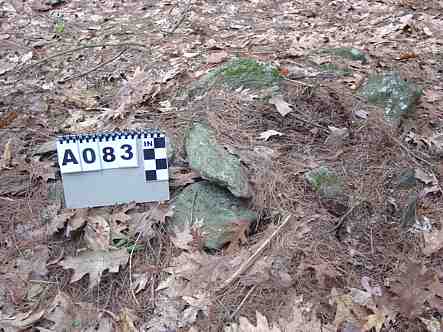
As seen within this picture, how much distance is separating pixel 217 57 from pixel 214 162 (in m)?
1.62

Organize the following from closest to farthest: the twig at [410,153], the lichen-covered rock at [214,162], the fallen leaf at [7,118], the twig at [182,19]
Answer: the lichen-covered rock at [214,162] → the twig at [410,153] → the fallen leaf at [7,118] → the twig at [182,19]

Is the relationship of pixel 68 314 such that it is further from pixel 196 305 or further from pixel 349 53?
pixel 349 53

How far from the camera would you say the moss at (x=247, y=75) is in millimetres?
3105

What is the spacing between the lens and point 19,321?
1953 millimetres

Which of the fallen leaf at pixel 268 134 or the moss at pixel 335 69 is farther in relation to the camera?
the moss at pixel 335 69

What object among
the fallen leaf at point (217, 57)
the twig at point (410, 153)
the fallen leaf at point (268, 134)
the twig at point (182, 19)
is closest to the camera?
the twig at point (410, 153)

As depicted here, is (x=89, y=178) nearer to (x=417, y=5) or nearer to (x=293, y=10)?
(x=293, y=10)

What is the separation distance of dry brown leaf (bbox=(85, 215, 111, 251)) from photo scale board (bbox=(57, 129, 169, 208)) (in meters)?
0.11

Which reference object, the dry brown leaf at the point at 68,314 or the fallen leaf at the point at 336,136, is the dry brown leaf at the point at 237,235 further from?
the fallen leaf at the point at 336,136

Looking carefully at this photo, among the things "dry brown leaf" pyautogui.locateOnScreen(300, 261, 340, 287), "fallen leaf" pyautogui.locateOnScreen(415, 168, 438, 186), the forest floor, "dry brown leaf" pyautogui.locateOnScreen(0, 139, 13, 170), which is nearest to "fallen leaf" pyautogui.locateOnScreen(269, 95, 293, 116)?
the forest floor

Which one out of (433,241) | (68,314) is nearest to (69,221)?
(68,314)

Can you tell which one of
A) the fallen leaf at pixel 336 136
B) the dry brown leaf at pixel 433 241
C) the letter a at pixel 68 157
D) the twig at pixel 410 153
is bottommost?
the dry brown leaf at pixel 433 241

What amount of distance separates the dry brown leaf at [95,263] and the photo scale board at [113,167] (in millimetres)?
334

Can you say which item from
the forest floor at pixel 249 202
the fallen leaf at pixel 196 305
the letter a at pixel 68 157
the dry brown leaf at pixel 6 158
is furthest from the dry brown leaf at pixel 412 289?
the dry brown leaf at pixel 6 158
